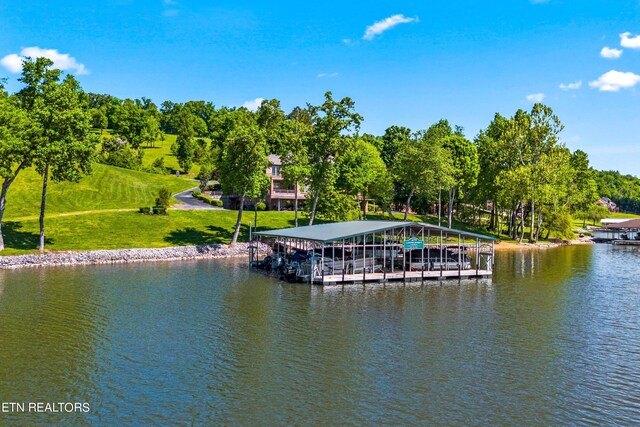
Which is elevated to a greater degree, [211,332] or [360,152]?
[360,152]

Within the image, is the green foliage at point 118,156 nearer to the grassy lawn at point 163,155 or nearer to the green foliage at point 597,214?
the grassy lawn at point 163,155

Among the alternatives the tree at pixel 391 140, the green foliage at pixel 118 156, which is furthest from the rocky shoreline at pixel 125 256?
the tree at pixel 391 140

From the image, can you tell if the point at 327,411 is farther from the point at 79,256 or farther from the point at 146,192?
the point at 146,192

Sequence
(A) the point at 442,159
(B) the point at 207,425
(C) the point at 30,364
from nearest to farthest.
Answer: (B) the point at 207,425 < (C) the point at 30,364 < (A) the point at 442,159

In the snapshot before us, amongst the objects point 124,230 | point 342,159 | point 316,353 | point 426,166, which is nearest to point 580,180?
point 426,166

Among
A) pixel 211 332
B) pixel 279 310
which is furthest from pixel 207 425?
pixel 279 310

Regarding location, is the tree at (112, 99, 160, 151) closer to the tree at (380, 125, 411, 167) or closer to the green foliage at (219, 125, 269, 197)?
the tree at (380, 125, 411, 167)

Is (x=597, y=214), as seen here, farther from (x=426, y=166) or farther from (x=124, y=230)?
(x=124, y=230)
